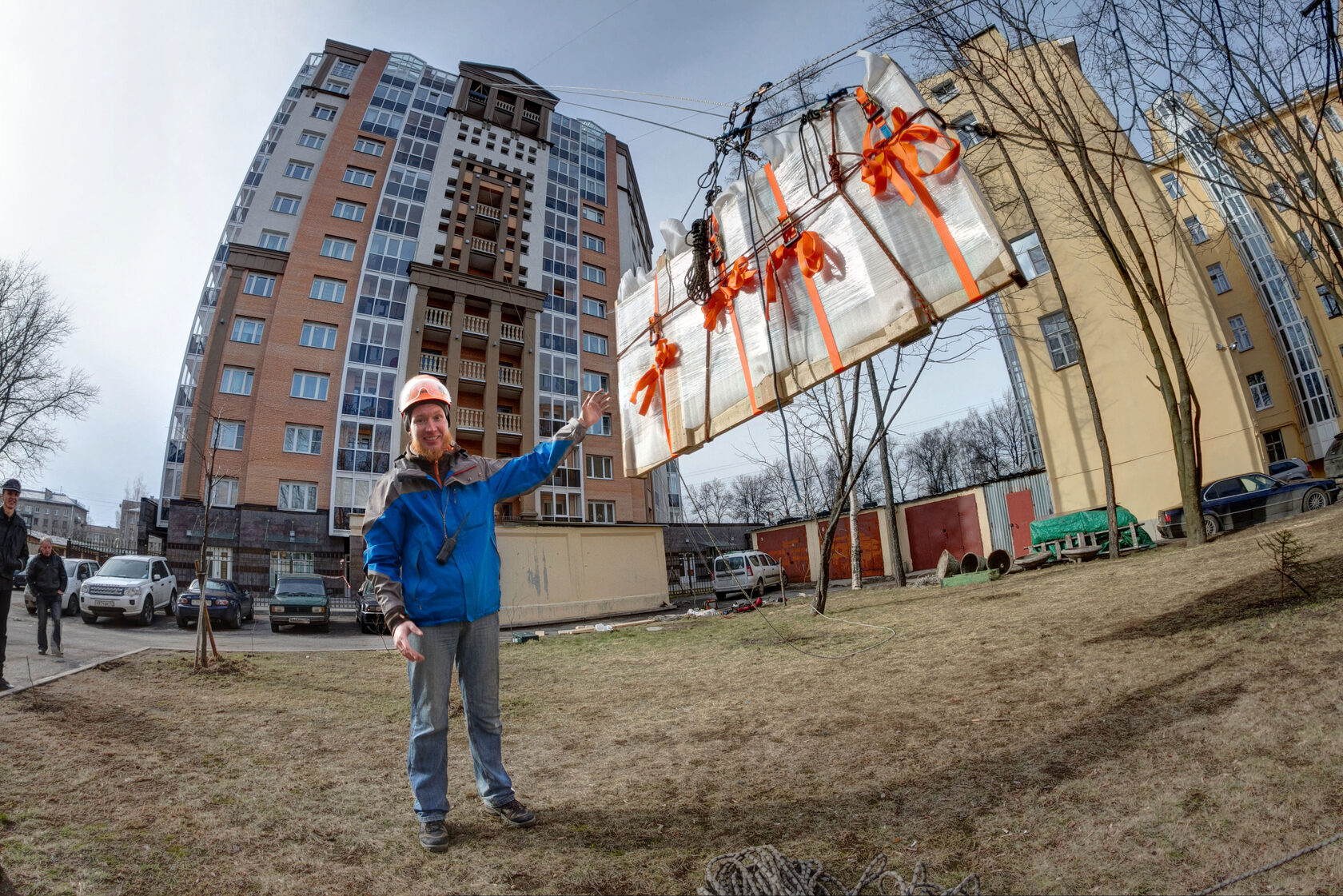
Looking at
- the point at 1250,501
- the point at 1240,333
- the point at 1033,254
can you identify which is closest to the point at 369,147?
the point at 1033,254

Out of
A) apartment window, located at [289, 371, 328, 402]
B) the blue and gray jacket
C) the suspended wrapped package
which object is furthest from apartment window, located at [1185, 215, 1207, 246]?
apartment window, located at [289, 371, 328, 402]

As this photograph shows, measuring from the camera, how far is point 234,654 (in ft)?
32.7

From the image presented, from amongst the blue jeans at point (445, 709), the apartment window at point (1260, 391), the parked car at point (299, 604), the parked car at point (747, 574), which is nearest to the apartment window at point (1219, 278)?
the apartment window at point (1260, 391)

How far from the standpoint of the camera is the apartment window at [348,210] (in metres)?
32.2

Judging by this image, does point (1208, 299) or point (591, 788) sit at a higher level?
point (1208, 299)

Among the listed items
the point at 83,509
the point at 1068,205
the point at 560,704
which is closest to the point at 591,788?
the point at 560,704

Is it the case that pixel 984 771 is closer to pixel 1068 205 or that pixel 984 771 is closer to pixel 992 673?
pixel 992 673

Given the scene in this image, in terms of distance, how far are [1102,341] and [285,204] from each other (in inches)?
1450

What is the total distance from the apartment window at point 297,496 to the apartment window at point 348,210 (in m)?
14.8

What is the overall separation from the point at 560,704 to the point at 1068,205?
17.4 metres

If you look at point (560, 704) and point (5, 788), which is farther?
point (560, 704)

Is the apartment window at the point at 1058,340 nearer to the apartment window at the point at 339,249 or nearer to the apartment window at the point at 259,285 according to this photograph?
the apartment window at the point at 339,249

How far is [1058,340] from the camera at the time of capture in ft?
56.4

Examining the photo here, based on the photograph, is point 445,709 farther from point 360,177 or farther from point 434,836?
point 360,177
